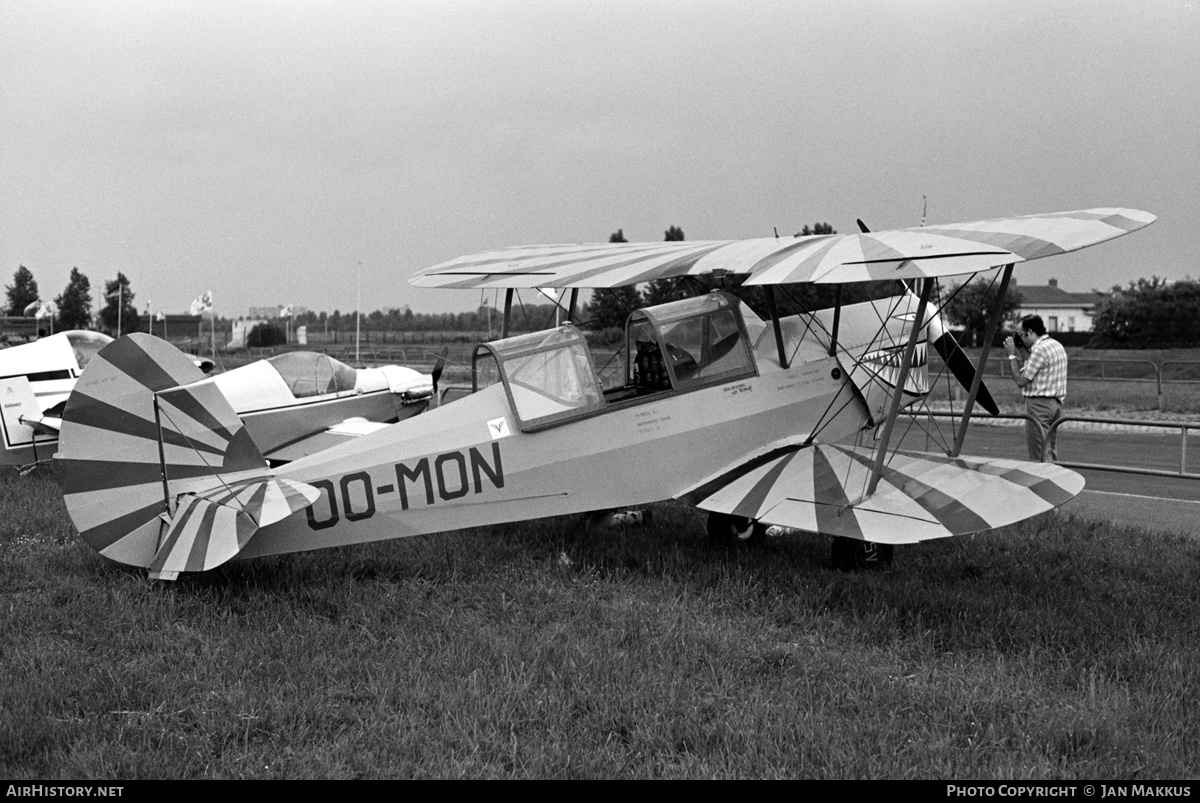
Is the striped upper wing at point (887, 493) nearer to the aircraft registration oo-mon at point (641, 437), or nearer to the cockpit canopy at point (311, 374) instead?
the aircraft registration oo-mon at point (641, 437)

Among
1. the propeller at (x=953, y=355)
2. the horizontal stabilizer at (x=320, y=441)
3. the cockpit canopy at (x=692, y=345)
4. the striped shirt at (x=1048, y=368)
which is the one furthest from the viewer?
the horizontal stabilizer at (x=320, y=441)

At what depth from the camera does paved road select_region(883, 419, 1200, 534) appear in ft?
30.6

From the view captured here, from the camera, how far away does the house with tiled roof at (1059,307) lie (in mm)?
83375

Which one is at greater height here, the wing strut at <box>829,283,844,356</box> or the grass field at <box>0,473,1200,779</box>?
the wing strut at <box>829,283,844,356</box>

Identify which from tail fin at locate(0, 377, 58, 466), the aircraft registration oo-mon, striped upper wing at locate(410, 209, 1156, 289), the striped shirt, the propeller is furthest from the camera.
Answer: tail fin at locate(0, 377, 58, 466)

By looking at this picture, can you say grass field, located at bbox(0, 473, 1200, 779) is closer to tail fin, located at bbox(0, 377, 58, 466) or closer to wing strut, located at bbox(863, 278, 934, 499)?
wing strut, located at bbox(863, 278, 934, 499)

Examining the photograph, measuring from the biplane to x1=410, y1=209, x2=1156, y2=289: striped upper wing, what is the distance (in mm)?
3270

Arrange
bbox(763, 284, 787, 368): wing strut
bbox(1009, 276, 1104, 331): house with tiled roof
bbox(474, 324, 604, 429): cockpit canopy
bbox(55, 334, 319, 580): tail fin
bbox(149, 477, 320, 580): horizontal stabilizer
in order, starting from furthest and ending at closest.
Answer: bbox(1009, 276, 1104, 331): house with tiled roof, bbox(763, 284, 787, 368): wing strut, bbox(474, 324, 604, 429): cockpit canopy, bbox(55, 334, 319, 580): tail fin, bbox(149, 477, 320, 580): horizontal stabilizer

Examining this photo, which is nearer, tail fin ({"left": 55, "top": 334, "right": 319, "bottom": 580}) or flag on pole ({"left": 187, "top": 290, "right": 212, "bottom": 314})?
tail fin ({"left": 55, "top": 334, "right": 319, "bottom": 580})

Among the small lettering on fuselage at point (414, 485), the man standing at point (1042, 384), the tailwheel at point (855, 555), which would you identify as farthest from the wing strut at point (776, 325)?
the man standing at point (1042, 384)

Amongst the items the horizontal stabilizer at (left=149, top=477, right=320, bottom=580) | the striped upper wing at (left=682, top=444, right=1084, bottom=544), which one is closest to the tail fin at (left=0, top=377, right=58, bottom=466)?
the horizontal stabilizer at (left=149, top=477, right=320, bottom=580)

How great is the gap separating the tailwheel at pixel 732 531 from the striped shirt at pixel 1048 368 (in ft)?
12.1
